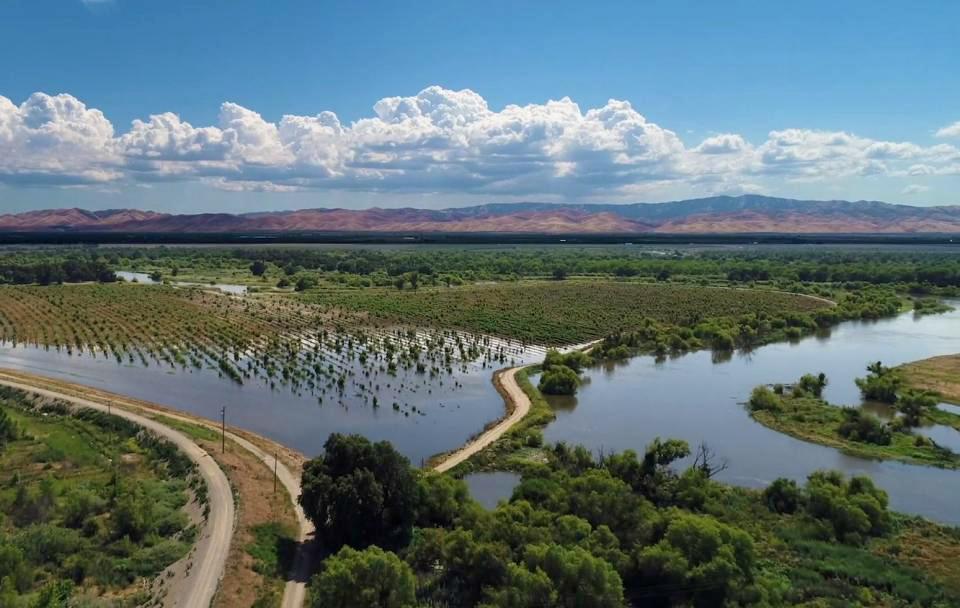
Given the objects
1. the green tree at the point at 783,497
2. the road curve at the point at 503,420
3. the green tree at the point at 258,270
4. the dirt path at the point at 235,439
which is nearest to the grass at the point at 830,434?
the green tree at the point at 783,497

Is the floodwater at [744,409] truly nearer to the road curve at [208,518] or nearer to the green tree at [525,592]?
the green tree at [525,592]

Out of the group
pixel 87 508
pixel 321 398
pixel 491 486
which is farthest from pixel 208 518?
pixel 321 398

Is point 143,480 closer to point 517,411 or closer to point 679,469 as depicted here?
point 517,411

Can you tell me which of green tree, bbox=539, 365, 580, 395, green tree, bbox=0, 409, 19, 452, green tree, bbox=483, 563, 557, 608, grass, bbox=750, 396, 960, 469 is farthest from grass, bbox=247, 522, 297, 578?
grass, bbox=750, 396, 960, 469

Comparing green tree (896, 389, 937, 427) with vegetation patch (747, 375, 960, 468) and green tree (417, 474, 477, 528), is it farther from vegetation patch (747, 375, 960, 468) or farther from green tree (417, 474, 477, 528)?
green tree (417, 474, 477, 528)

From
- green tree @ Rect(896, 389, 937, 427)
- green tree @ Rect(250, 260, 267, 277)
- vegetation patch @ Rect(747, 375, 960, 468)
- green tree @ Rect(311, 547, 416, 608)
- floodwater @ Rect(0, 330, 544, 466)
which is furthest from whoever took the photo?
green tree @ Rect(250, 260, 267, 277)

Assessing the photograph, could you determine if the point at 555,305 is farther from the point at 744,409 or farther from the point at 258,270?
the point at 258,270

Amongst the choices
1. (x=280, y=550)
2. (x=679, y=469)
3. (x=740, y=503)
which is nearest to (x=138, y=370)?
(x=280, y=550)
